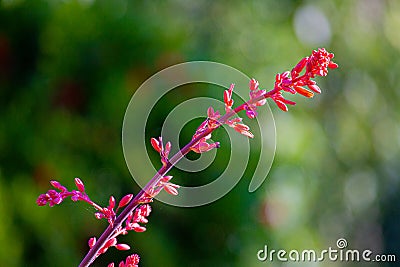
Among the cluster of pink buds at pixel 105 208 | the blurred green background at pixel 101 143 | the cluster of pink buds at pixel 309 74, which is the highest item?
the blurred green background at pixel 101 143

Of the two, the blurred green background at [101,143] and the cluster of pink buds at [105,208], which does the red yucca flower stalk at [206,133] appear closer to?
the cluster of pink buds at [105,208]

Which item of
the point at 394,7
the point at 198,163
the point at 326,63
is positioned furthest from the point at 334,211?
the point at 326,63

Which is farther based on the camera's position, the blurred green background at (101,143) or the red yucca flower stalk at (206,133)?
the blurred green background at (101,143)

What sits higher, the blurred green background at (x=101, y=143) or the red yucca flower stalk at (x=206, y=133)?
the blurred green background at (x=101, y=143)

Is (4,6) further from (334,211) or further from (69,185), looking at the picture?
(334,211)

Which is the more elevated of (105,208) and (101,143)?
(101,143)

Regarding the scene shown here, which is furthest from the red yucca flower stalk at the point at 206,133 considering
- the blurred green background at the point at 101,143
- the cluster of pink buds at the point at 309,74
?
the blurred green background at the point at 101,143

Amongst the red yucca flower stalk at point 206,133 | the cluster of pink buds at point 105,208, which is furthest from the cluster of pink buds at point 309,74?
the cluster of pink buds at point 105,208

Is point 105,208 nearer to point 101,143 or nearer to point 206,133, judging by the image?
point 206,133

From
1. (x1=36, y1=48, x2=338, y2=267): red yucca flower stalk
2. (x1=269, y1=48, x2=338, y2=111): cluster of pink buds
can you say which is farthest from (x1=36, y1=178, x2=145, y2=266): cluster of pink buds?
(x1=269, y1=48, x2=338, y2=111): cluster of pink buds

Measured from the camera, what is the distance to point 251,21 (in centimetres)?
270

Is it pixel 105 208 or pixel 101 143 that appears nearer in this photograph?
pixel 105 208

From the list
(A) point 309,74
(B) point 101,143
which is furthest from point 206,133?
(B) point 101,143

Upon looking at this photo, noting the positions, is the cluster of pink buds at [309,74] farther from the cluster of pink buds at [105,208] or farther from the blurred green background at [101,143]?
the blurred green background at [101,143]
